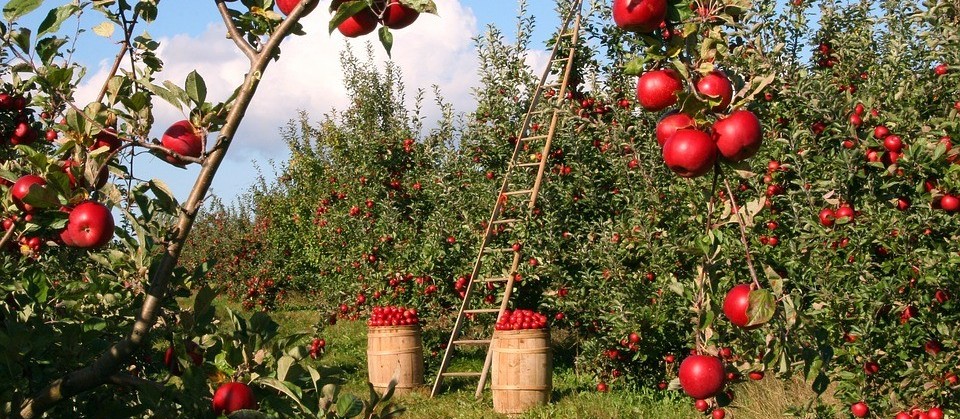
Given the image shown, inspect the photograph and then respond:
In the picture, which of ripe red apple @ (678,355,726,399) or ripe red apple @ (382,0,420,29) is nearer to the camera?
ripe red apple @ (382,0,420,29)

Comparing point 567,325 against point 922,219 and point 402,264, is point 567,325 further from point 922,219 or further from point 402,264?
point 922,219

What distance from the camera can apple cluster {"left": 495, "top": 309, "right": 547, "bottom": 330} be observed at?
256 inches

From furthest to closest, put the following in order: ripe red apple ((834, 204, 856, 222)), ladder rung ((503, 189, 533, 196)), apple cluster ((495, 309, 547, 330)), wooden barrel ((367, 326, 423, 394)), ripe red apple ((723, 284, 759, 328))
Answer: wooden barrel ((367, 326, 423, 394)) < ladder rung ((503, 189, 533, 196)) < apple cluster ((495, 309, 547, 330)) < ripe red apple ((834, 204, 856, 222)) < ripe red apple ((723, 284, 759, 328))

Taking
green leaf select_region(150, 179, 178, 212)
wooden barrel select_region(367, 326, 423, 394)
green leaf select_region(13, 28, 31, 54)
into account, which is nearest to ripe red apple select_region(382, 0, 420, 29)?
green leaf select_region(150, 179, 178, 212)

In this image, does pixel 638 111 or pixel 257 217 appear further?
pixel 257 217

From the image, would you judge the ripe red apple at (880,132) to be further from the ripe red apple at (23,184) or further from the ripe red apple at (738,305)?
the ripe red apple at (23,184)

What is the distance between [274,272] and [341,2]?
14492 mm

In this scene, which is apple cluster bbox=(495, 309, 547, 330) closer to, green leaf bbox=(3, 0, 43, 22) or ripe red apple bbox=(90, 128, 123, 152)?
ripe red apple bbox=(90, 128, 123, 152)

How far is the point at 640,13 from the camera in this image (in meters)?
1.25

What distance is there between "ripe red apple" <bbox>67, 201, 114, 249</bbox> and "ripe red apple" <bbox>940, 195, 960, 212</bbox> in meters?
3.37

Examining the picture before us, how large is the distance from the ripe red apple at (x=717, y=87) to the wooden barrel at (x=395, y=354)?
635 centimetres

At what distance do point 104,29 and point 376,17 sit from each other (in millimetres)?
535

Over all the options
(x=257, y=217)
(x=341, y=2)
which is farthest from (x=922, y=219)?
(x=257, y=217)

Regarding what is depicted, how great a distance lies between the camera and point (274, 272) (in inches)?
595
